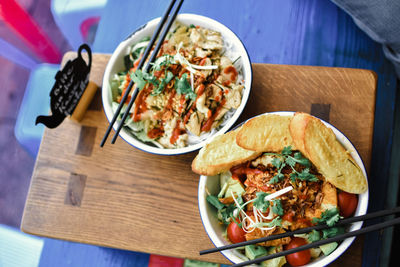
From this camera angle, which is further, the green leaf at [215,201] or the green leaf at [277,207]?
the green leaf at [215,201]

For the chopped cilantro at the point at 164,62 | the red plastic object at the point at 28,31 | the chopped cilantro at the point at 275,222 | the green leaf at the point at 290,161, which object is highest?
the chopped cilantro at the point at 164,62

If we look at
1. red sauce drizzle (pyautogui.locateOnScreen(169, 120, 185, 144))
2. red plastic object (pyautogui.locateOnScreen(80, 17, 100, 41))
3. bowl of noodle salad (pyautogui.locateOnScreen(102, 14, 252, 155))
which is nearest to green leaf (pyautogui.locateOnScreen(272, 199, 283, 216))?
bowl of noodle salad (pyautogui.locateOnScreen(102, 14, 252, 155))

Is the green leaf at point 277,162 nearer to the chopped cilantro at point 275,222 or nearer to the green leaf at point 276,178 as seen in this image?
the green leaf at point 276,178

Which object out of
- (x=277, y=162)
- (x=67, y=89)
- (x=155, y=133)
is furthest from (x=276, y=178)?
(x=67, y=89)

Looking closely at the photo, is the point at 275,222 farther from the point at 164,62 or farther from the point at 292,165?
the point at 164,62

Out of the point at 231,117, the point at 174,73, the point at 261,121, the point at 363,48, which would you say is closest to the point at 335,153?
the point at 261,121

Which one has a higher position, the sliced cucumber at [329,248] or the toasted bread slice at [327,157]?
the toasted bread slice at [327,157]

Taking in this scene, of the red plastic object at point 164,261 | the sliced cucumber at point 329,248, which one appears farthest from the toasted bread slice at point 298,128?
the red plastic object at point 164,261
